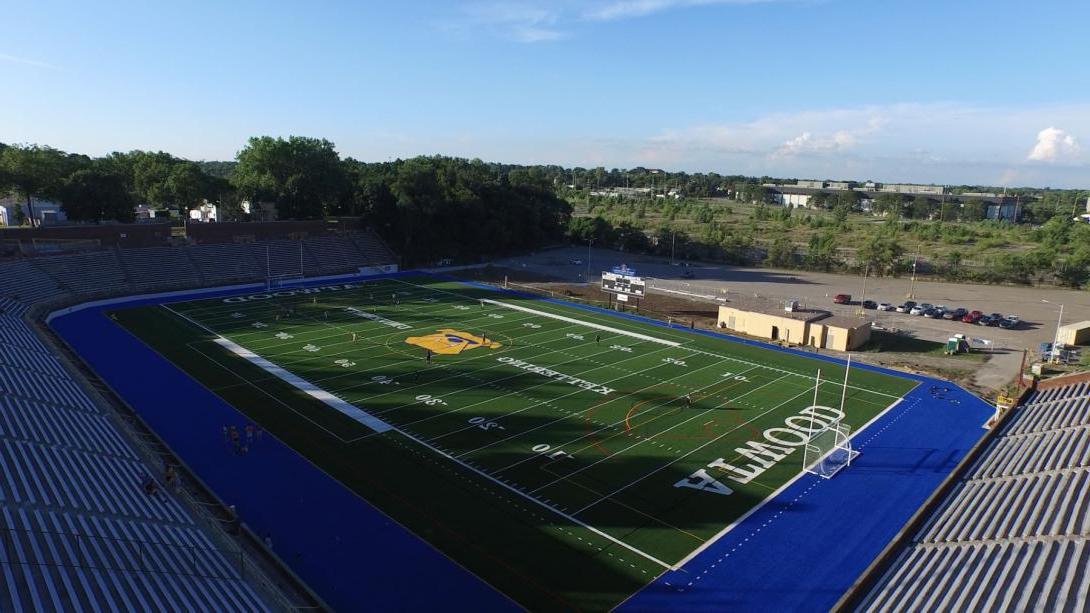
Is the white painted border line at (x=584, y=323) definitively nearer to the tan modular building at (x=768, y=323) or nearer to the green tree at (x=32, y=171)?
the tan modular building at (x=768, y=323)

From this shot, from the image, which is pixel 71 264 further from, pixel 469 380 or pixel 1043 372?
pixel 1043 372

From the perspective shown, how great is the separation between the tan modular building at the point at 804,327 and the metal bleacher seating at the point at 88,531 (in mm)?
35878

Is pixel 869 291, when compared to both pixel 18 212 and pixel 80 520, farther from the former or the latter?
pixel 18 212

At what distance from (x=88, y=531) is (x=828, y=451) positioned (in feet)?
78.5

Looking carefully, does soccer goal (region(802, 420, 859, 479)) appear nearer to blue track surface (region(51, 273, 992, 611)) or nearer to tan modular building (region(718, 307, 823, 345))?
blue track surface (region(51, 273, 992, 611))

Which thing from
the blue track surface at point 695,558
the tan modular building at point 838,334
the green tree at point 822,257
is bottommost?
the blue track surface at point 695,558

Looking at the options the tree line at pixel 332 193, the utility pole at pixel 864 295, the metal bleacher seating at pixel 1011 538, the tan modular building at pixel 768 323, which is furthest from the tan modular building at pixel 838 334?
the tree line at pixel 332 193

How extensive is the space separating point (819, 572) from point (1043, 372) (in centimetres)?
2735

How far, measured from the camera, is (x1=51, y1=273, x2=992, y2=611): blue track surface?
15797 mm

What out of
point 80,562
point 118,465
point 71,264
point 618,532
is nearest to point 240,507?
point 118,465

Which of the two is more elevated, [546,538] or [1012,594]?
[1012,594]

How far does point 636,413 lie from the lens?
27.6 metres

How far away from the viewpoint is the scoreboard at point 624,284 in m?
49.2

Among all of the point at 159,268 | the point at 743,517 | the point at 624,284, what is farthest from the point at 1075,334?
the point at 159,268
